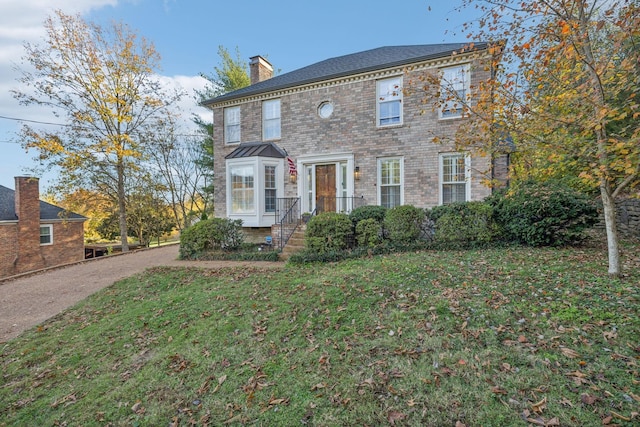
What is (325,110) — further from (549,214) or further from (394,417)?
(394,417)

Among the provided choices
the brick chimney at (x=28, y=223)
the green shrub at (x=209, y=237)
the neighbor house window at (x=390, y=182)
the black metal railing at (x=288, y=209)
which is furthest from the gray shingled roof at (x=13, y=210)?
the neighbor house window at (x=390, y=182)

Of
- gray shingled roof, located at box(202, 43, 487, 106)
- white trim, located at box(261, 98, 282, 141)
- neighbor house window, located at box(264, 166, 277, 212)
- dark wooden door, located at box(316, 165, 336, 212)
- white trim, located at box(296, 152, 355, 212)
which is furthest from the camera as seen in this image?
white trim, located at box(261, 98, 282, 141)

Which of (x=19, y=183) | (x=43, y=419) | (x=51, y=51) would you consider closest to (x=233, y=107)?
(x=51, y=51)

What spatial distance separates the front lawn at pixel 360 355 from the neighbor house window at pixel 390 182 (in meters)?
5.03

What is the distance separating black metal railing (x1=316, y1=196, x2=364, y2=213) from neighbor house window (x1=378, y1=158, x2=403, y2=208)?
831mm

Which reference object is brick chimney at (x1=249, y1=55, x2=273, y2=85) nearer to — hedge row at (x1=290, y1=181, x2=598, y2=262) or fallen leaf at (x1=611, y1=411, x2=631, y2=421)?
hedge row at (x1=290, y1=181, x2=598, y2=262)

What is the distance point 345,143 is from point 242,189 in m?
4.47

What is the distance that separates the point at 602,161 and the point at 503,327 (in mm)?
2545

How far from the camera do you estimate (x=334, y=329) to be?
393 cm

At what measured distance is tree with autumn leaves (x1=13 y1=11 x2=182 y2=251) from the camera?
1349 centimetres

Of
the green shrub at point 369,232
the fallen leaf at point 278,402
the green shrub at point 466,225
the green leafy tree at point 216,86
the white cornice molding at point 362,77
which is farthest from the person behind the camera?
the green leafy tree at point 216,86

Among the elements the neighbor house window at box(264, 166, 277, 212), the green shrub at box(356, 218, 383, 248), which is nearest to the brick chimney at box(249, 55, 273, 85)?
the neighbor house window at box(264, 166, 277, 212)

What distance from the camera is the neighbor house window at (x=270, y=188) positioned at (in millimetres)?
11674

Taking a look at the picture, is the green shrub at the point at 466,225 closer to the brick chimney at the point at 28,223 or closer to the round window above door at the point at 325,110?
the round window above door at the point at 325,110
